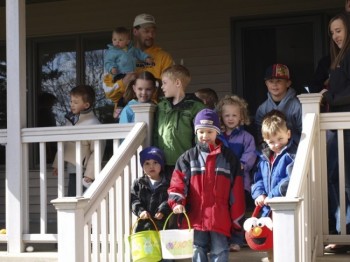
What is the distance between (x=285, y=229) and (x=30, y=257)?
2856mm

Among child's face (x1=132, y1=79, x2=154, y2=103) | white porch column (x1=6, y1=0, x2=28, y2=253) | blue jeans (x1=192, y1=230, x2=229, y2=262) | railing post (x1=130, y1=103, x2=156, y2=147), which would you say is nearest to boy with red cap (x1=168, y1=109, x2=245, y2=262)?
blue jeans (x1=192, y1=230, x2=229, y2=262)

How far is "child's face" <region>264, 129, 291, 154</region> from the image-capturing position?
17.0ft

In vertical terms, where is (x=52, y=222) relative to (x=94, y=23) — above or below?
below

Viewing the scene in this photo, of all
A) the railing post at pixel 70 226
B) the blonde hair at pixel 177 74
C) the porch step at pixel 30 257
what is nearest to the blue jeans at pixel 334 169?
the blonde hair at pixel 177 74

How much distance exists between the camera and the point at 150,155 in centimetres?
550

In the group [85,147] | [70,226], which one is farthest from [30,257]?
[70,226]

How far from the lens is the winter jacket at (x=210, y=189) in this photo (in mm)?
5090

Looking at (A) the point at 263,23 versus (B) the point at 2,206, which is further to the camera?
(B) the point at 2,206

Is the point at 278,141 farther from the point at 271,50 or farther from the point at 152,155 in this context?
the point at 271,50

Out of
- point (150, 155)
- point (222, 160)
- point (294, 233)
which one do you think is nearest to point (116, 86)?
point (150, 155)

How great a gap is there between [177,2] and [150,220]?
448 centimetres

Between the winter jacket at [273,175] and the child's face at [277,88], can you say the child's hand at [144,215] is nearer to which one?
the winter jacket at [273,175]

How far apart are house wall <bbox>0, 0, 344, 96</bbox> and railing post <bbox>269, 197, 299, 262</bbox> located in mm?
4645

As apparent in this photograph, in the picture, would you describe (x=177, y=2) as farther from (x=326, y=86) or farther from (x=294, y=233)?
(x=294, y=233)
